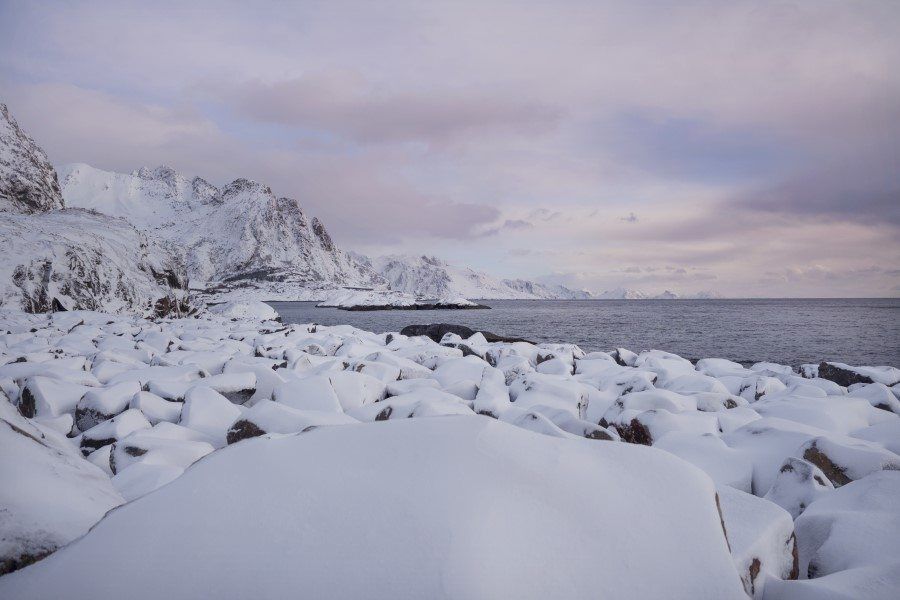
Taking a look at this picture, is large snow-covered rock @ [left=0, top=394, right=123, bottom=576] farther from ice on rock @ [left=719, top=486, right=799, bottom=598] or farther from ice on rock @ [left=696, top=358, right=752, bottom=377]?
ice on rock @ [left=696, top=358, right=752, bottom=377]

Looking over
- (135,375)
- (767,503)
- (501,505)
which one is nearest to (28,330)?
(135,375)

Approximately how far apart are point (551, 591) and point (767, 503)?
Result: 1.99 m

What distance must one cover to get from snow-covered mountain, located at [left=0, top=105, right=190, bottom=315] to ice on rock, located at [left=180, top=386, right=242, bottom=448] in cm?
2090

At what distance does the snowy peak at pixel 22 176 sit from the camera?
33.6m

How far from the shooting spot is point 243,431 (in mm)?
5152

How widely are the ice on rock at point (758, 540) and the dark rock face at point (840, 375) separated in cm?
1204

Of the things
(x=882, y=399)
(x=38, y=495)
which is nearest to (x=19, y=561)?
(x=38, y=495)

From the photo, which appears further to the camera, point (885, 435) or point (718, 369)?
point (718, 369)

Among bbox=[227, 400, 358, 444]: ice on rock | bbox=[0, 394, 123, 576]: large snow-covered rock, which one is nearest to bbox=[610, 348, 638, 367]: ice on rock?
bbox=[227, 400, 358, 444]: ice on rock

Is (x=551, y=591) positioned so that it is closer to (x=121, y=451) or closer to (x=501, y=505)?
(x=501, y=505)

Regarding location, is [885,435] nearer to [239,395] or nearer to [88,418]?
[239,395]

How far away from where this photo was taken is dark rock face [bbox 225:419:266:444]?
5.13 metres

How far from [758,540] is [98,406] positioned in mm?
7517

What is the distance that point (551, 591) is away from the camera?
1776 mm
